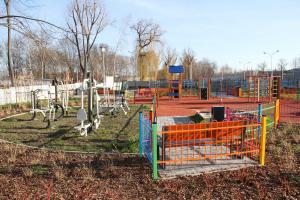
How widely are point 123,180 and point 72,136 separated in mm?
4020

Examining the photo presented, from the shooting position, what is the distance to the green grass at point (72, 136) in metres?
6.88

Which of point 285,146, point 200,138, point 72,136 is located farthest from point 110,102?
point 200,138

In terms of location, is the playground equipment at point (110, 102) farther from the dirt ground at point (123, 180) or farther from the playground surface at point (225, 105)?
the dirt ground at point (123, 180)

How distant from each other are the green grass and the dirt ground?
2.92 ft

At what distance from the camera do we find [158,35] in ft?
152

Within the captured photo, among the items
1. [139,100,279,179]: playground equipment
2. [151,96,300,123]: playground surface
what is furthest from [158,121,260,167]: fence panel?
[151,96,300,123]: playground surface

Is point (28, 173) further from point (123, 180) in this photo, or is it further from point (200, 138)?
point (200, 138)

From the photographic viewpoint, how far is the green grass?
6.88m

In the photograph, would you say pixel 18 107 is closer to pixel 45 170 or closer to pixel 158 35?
pixel 45 170

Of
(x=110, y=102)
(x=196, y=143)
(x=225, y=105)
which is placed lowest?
(x=225, y=105)

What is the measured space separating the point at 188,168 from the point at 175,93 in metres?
20.6

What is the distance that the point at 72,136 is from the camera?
8.16 meters

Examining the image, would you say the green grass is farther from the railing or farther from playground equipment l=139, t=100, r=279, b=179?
playground equipment l=139, t=100, r=279, b=179

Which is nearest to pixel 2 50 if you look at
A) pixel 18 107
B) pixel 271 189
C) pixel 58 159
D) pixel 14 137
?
pixel 18 107
